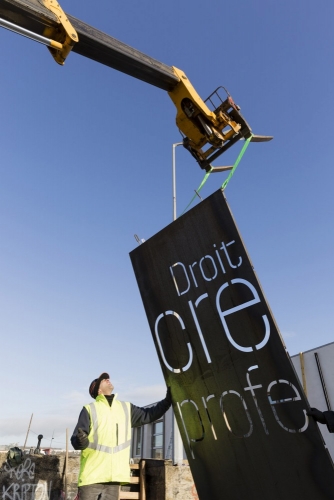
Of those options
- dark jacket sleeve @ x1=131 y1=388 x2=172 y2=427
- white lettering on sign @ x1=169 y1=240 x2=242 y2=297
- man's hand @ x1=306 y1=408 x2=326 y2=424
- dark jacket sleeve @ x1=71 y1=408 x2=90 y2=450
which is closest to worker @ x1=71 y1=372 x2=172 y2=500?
dark jacket sleeve @ x1=71 y1=408 x2=90 y2=450

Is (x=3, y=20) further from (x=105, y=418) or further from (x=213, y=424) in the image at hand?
(x=213, y=424)

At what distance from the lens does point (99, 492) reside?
12.6ft

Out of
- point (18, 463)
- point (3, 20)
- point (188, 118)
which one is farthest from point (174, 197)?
point (18, 463)

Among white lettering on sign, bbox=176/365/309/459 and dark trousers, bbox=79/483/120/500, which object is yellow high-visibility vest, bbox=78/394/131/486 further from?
white lettering on sign, bbox=176/365/309/459

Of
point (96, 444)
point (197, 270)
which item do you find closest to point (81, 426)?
point (96, 444)

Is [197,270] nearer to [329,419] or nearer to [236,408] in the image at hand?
[236,408]

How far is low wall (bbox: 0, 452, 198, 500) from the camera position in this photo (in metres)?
4.70

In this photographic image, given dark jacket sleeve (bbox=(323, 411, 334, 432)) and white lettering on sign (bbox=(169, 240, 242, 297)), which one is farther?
white lettering on sign (bbox=(169, 240, 242, 297))

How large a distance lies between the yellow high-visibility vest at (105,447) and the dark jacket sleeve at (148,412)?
26 centimetres

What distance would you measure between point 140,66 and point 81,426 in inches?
203

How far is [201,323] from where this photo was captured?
415cm

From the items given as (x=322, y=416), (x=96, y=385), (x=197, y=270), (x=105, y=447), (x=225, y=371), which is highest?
(x=197, y=270)

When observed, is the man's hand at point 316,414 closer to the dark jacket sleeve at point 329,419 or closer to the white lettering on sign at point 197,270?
the dark jacket sleeve at point 329,419

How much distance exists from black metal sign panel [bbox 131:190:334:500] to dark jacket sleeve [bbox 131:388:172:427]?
24 centimetres
